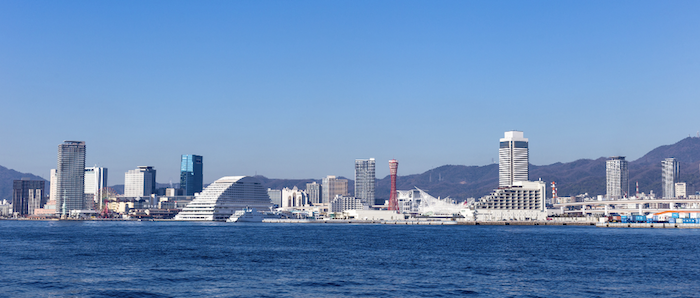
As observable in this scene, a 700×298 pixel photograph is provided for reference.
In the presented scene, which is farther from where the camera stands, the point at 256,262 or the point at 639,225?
the point at 639,225

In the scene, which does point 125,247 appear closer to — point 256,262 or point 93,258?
point 93,258

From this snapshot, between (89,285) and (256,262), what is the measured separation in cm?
1787

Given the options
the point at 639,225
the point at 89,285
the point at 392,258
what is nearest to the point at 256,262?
the point at 392,258

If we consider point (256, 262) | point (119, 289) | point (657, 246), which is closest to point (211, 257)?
point (256, 262)

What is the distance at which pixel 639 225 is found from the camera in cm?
16100

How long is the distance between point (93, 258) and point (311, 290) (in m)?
29.1

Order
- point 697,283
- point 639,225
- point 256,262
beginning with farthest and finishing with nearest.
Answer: point 639,225 → point 256,262 → point 697,283

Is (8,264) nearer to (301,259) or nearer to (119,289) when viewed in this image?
(119,289)

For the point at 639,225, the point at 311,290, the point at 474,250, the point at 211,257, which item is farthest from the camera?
the point at 639,225

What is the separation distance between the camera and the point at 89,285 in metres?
45.6

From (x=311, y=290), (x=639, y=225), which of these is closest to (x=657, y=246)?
(x=311, y=290)

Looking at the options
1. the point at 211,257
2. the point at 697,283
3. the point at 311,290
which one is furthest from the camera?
the point at 211,257

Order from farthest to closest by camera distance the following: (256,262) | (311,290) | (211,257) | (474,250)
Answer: (474,250) < (211,257) < (256,262) < (311,290)

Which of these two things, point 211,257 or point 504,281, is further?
point 211,257
